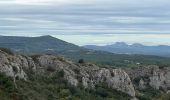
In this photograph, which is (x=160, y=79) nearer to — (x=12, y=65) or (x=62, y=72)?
(x=62, y=72)

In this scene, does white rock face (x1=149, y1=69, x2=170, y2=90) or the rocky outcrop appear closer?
the rocky outcrop

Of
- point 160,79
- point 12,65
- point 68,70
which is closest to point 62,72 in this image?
point 68,70

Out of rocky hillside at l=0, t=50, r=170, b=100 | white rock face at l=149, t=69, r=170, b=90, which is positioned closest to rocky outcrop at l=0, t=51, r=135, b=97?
rocky hillside at l=0, t=50, r=170, b=100

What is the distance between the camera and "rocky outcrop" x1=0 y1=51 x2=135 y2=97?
8451 cm

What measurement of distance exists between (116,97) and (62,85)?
487 inches

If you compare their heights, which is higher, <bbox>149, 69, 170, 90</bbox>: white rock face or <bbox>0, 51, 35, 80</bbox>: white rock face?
<bbox>0, 51, 35, 80</bbox>: white rock face

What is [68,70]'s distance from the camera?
10081 cm

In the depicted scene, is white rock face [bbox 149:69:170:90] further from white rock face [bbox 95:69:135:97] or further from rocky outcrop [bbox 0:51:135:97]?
white rock face [bbox 95:69:135:97]

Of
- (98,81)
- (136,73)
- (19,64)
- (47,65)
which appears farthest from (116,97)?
(136,73)

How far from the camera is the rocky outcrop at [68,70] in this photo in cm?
8451

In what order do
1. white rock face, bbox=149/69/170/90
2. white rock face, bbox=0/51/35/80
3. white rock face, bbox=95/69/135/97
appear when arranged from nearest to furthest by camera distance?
white rock face, bbox=0/51/35/80, white rock face, bbox=95/69/135/97, white rock face, bbox=149/69/170/90

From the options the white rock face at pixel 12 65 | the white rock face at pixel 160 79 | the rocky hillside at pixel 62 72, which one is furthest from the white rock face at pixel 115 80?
the white rock face at pixel 12 65

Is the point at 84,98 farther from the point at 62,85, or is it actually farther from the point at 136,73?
the point at 136,73

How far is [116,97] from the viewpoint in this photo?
10081 cm
